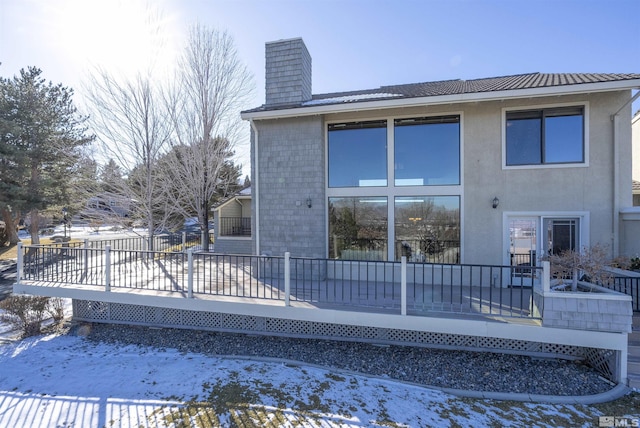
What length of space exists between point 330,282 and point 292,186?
273cm

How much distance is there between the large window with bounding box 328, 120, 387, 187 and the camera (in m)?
7.70

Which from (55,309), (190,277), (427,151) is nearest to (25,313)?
(55,309)

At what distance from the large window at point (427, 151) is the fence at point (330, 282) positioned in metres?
2.21

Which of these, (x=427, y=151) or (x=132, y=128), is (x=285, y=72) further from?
(x=132, y=128)

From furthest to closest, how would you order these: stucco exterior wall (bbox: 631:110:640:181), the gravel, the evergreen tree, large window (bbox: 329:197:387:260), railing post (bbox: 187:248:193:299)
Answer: the evergreen tree
stucco exterior wall (bbox: 631:110:640:181)
large window (bbox: 329:197:387:260)
railing post (bbox: 187:248:193:299)
the gravel

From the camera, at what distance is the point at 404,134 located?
755 cm

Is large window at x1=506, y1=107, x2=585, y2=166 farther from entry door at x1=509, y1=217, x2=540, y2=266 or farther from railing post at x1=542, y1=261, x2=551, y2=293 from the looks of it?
railing post at x1=542, y1=261, x2=551, y2=293

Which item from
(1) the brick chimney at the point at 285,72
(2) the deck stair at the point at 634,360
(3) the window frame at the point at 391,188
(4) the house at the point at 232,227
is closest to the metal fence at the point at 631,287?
(2) the deck stair at the point at 634,360

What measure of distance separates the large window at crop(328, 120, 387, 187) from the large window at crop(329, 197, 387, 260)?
20.5 inches

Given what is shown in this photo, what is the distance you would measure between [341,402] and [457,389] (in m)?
1.99

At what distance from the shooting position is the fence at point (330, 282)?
537 centimetres

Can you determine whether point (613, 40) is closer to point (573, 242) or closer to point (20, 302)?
point (573, 242)

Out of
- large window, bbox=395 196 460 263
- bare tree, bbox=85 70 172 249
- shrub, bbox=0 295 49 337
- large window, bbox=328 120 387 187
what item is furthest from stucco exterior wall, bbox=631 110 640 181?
shrub, bbox=0 295 49 337

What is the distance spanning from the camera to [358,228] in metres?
7.81
